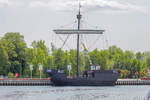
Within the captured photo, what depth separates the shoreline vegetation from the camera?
13275cm

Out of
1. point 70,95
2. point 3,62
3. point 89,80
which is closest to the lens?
point 70,95

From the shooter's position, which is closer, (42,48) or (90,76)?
(90,76)

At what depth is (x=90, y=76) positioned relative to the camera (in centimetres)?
11056

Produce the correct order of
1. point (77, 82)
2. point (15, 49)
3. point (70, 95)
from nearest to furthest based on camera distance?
1. point (70, 95)
2. point (77, 82)
3. point (15, 49)

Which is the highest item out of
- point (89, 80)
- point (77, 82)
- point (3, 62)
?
point (3, 62)

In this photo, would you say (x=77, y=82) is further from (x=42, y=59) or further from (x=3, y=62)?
(x=3, y=62)

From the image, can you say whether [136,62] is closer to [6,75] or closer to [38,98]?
[6,75]

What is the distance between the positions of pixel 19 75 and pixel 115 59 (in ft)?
97.2

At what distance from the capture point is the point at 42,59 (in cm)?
13475

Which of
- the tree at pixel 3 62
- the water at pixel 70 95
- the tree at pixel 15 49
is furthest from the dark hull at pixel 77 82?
the tree at pixel 15 49

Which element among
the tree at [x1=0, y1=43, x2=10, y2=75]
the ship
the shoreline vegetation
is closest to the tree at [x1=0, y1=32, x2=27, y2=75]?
the shoreline vegetation

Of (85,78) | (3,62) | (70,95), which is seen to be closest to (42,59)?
(3,62)

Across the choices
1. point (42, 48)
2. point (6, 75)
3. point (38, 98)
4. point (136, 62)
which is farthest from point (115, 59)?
point (38, 98)

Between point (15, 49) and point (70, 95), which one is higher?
point (15, 49)
